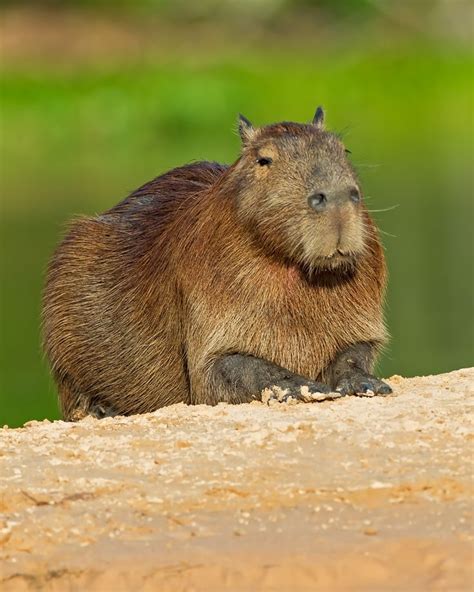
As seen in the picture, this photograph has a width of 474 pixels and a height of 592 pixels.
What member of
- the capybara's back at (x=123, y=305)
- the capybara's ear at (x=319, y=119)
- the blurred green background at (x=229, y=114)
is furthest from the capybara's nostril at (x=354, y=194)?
the blurred green background at (x=229, y=114)

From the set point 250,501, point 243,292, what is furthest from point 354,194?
point 250,501

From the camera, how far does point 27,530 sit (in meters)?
5.06

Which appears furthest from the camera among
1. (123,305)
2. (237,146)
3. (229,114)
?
(229,114)

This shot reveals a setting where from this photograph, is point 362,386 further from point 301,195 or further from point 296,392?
point 301,195

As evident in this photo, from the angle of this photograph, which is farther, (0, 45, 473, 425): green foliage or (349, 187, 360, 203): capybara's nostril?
(0, 45, 473, 425): green foliage

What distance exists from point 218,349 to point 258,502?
5.73ft

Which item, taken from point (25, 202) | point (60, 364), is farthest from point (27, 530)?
point (25, 202)

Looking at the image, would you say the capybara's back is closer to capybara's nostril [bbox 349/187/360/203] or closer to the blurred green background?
capybara's nostril [bbox 349/187/360/203]

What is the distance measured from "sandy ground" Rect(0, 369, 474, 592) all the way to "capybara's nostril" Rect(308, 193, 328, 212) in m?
0.73

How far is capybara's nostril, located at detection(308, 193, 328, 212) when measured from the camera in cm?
639

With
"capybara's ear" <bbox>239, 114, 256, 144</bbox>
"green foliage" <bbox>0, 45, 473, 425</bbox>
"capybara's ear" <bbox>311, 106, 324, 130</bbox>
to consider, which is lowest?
"green foliage" <bbox>0, 45, 473, 425</bbox>

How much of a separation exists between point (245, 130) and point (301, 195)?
1.94 feet

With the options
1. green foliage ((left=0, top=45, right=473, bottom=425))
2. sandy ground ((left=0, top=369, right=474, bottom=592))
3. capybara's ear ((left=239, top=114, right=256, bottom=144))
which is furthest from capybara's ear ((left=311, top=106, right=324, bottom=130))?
green foliage ((left=0, top=45, right=473, bottom=425))

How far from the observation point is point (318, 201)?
640 centimetres
